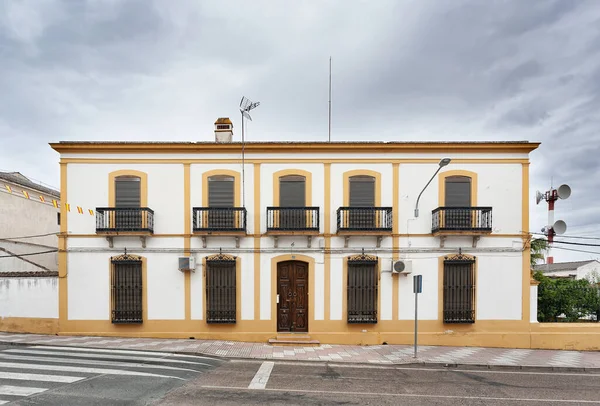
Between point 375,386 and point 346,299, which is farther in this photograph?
point 346,299

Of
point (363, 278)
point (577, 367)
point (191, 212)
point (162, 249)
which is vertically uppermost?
point (191, 212)

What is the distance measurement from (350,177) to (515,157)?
6.14 metres

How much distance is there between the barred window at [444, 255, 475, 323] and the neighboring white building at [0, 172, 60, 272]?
→ 1559 cm

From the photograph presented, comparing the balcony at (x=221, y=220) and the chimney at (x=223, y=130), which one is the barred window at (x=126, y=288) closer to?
the balcony at (x=221, y=220)

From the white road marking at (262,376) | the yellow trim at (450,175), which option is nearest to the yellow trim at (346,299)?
the yellow trim at (450,175)

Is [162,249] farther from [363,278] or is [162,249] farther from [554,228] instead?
[554,228]

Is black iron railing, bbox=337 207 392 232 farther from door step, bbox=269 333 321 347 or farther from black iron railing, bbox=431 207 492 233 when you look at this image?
door step, bbox=269 333 321 347

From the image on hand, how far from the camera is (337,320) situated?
12.8 metres

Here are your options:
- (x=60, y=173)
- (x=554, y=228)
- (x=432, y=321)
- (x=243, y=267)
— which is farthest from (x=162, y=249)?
(x=554, y=228)

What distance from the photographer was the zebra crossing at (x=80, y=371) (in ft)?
22.7

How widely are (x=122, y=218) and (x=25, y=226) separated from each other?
9664 millimetres

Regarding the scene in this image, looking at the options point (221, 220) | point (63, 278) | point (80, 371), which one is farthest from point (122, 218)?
point (80, 371)

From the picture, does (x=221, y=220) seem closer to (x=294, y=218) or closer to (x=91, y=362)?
(x=294, y=218)

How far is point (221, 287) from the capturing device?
505 inches
